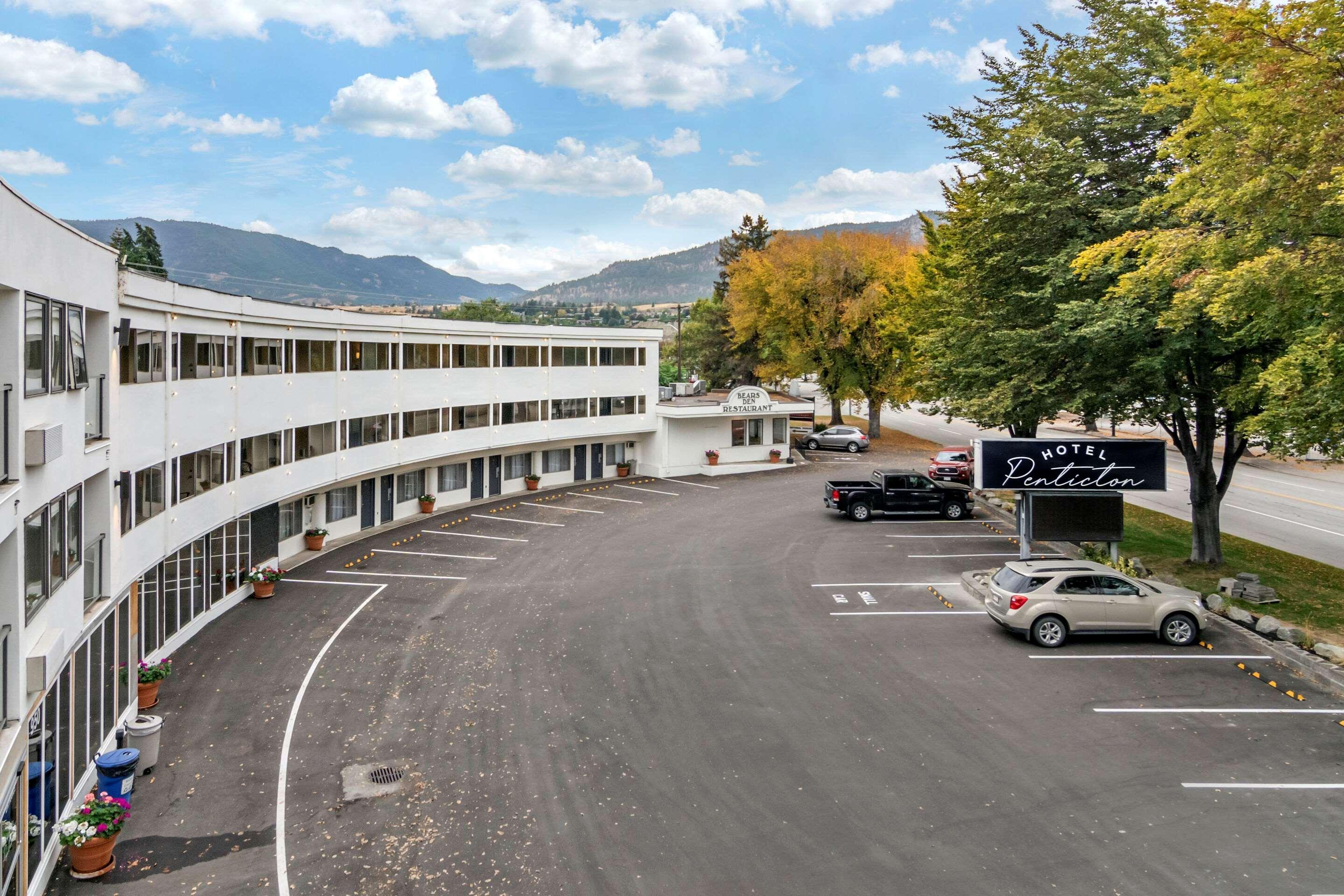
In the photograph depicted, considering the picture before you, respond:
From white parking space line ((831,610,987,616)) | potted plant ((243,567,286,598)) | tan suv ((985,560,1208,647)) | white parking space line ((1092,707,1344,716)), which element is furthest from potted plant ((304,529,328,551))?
white parking space line ((1092,707,1344,716))

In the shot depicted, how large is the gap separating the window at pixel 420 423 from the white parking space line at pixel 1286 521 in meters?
32.5

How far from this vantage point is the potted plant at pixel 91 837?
10.0 m

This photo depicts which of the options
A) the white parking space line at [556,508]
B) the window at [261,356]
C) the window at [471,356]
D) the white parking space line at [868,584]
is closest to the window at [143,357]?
the window at [261,356]

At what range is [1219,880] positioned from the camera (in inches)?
389

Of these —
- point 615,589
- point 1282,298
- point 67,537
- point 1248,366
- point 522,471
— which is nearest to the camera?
point 67,537

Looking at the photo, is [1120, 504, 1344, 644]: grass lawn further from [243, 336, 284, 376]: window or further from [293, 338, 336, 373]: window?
[293, 338, 336, 373]: window

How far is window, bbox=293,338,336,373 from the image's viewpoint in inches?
962

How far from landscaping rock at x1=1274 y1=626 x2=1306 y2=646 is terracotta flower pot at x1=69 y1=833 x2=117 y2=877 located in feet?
69.5

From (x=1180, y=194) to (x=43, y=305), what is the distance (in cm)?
2177

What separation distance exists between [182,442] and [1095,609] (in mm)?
19874

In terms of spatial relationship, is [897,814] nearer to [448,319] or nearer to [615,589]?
[615,589]

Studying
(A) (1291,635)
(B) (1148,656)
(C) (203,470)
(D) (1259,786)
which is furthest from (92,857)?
(A) (1291,635)

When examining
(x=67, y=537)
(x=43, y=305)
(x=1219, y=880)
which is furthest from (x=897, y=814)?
(x=43, y=305)

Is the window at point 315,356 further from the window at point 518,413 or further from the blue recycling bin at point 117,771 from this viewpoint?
the blue recycling bin at point 117,771
